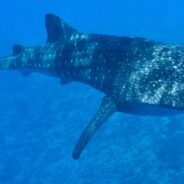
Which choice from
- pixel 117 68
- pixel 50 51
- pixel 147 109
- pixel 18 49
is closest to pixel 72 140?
pixel 18 49

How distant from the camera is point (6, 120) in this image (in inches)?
1077

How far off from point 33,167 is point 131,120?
6797mm

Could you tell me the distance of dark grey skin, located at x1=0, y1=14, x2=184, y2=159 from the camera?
698 cm

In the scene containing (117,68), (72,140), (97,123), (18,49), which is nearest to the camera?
(117,68)

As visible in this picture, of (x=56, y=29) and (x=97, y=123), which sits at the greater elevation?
(x=56, y=29)

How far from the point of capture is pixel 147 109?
7.57m

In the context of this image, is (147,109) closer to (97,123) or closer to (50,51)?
(97,123)

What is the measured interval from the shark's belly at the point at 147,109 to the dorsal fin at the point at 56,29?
12.6 ft

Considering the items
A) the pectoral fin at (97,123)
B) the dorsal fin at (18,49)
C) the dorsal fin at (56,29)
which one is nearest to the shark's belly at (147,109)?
the pectoral fin at (97,123)

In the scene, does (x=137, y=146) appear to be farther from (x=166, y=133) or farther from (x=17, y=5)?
(x=17, y=5)

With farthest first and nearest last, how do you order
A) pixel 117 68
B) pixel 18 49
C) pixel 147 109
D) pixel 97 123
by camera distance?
pixel 18 49, pixel 97 123, pixel 117 68, pixel 147 109

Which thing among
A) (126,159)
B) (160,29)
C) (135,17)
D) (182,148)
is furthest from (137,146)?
(135,17)

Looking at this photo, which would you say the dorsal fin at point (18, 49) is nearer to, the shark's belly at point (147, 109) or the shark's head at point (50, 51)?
the shark's head at point (50, 51)

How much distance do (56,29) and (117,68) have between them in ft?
13.0
